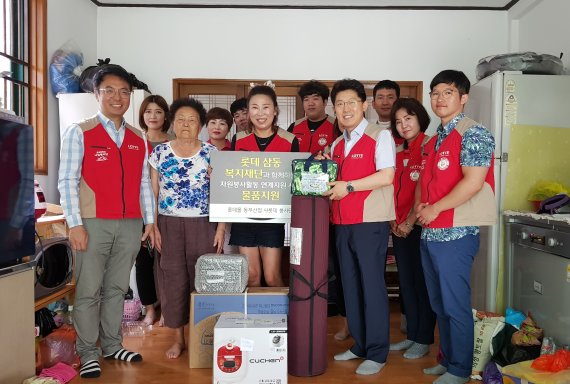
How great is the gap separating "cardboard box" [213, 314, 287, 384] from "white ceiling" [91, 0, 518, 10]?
3.21 meters

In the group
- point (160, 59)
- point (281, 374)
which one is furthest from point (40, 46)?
point (281, 374)

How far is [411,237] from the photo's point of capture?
8.91ft

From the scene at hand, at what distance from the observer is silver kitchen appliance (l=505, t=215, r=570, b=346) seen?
2285mm

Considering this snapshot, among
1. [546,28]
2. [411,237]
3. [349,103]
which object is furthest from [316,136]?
[546,28]

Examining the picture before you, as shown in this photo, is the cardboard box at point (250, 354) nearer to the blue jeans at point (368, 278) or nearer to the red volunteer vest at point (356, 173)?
the blue jeans at point (368, 278)

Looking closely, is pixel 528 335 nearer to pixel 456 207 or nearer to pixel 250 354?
pixel 456 207

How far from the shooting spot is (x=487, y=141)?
213 cm

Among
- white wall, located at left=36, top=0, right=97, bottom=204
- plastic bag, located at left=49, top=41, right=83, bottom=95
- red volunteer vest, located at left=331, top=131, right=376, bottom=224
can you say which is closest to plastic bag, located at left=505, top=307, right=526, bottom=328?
red volunteer vest, located at left=331, top=131, right=376, bottom=224

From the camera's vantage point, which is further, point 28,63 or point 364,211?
point 28,63

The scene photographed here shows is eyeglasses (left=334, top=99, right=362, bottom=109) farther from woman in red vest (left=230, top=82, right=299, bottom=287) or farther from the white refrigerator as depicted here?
the white refrigerator

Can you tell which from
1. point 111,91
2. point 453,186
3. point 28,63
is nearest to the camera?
point 453,186

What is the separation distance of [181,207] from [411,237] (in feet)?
4.39

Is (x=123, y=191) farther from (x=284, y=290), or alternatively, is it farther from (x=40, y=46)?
(x=40, y=46)

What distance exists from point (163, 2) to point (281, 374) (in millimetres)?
3573
